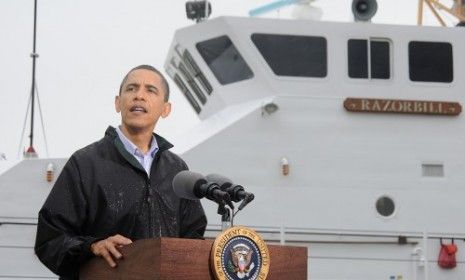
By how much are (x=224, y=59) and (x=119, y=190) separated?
7.57 metres

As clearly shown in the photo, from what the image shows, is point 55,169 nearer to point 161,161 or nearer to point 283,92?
point 283,92

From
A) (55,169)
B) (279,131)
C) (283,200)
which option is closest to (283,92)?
(279,131)

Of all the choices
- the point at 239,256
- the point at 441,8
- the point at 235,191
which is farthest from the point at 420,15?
the point at 239,256

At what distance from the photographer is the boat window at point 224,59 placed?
10.6 metres

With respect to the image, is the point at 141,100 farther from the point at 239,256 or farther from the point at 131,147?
the point at 239,256

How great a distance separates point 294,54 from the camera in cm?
1047

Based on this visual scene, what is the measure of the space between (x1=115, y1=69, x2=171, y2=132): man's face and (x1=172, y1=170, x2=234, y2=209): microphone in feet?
0.81

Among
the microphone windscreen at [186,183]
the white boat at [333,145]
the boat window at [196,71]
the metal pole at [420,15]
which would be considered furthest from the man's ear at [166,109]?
the metal pole at [420,15]

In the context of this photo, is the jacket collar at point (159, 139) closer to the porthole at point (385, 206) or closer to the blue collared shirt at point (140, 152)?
the blue collared shirt at point (140, 152)

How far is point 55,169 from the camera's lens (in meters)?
10.1

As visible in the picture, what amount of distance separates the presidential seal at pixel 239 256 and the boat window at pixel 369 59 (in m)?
7.77

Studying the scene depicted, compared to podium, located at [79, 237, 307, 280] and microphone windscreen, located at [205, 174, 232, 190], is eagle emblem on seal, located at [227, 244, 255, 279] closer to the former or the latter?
podium, located at [79, 237, 307, 280]

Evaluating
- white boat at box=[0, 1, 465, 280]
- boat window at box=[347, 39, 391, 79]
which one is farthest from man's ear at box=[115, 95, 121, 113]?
boat window at box=[347, 39, 391, 79]

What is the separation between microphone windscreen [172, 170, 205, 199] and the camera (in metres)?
3.16
